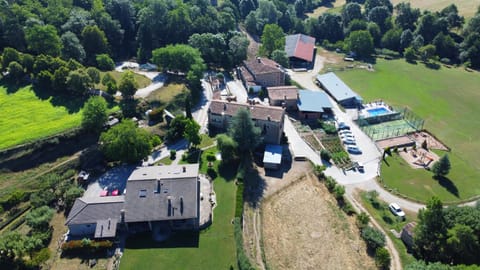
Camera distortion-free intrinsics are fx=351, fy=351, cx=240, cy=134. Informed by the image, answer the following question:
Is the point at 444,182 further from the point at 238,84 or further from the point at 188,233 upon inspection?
the point at 238,84

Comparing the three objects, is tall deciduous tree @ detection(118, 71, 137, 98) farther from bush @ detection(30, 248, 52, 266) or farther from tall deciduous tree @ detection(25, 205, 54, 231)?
bush @ detection(30, 248, 52, 266)

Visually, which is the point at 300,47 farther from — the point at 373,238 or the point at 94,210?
the point at 94,210

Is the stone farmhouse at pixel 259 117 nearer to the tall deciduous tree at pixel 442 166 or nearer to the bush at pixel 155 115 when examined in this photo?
the bush at pixel 155 115

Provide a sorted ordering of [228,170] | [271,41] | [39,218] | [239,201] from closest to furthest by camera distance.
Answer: [39,218] → [239,201] → [228,170] → [271,41]

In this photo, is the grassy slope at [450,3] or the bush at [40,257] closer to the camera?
the bush at [40,257]

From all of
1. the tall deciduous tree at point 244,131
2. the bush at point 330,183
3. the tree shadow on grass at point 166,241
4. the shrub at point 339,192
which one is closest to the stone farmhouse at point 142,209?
the tree shadow on grass at point 166,241

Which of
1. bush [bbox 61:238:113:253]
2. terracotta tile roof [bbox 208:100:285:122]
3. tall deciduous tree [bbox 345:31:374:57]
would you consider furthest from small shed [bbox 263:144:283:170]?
tall deciduous tree [bbox 345:31:374:57]

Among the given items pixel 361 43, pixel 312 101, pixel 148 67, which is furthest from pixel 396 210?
pixel 361 43
